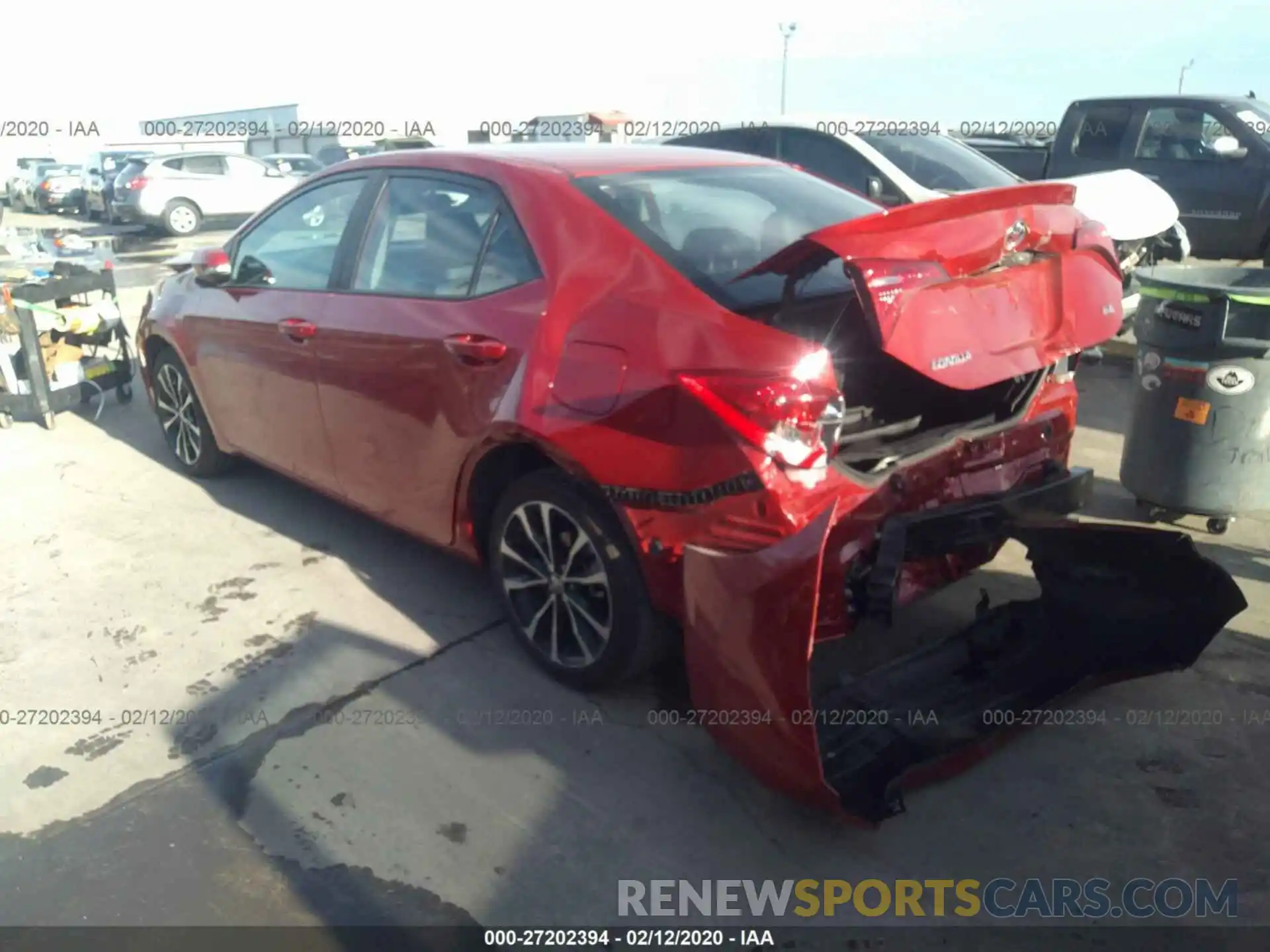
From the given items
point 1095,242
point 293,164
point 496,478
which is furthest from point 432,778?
point 293,164

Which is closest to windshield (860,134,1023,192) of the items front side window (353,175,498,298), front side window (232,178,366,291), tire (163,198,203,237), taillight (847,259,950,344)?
front side window (232,178,366,291)

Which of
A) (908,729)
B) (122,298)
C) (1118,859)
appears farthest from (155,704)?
(122,298)

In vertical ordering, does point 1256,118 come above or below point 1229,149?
above

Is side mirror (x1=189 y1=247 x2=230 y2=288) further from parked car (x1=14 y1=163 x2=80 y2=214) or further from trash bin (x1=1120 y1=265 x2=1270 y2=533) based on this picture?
parked car (x1=14 y1=163 x2=80 y2=214)

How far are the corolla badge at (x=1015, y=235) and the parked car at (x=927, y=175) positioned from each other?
173 inches

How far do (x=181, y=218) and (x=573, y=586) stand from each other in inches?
776

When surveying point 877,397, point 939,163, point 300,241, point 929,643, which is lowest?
point 929,643

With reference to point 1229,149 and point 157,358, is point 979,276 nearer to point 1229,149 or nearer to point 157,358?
point 157,358

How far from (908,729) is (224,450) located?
3.68 metres

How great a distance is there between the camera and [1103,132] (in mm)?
10375

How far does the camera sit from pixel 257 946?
2.50 meters

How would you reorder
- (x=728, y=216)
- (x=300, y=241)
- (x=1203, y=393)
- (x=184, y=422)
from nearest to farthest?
(x=728, y=216) < (x=1203, y=393) < (x=300, y=241) < (x=184, y=422)

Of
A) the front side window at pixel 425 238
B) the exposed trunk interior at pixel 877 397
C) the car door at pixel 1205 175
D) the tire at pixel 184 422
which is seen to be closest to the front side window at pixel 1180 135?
the car door at pixel 1205 175

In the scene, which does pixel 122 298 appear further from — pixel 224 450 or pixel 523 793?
pixel 523 793
